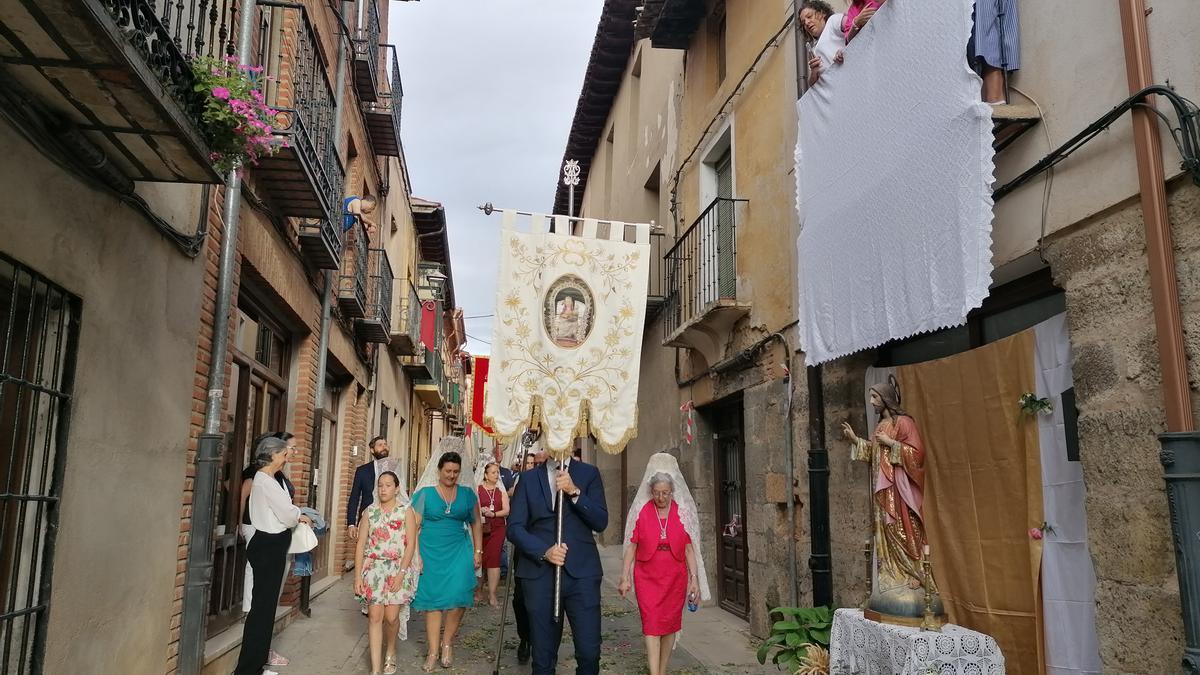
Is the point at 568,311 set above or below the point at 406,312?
below

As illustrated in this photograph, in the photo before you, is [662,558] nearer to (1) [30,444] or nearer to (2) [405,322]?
(1) [30,444]

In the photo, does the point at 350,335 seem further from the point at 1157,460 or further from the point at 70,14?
the point at 1157,460

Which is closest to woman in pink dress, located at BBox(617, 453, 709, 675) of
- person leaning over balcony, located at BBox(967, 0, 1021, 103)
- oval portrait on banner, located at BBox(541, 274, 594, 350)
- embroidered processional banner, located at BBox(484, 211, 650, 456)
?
embroidered processional banner, located at BBox(484, 211, 650, 456)

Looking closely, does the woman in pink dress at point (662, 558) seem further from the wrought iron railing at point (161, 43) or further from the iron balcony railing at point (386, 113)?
the iron balcony railing at point (386, 113)

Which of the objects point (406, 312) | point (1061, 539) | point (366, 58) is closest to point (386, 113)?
point (366, 58)

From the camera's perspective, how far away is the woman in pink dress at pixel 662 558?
6.30 meters

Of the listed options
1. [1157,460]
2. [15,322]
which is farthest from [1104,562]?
[15,322]

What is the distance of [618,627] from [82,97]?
7.21m

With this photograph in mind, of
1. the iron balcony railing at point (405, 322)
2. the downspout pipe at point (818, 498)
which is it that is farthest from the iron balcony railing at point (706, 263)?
the iron balcony railing at point (405, 322)

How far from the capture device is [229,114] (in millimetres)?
4254

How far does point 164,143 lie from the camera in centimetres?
415

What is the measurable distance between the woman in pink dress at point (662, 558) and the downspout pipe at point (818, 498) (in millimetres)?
1016

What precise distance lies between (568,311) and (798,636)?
2.95 metres

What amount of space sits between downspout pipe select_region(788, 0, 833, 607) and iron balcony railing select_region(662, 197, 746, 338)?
7.02 ft
